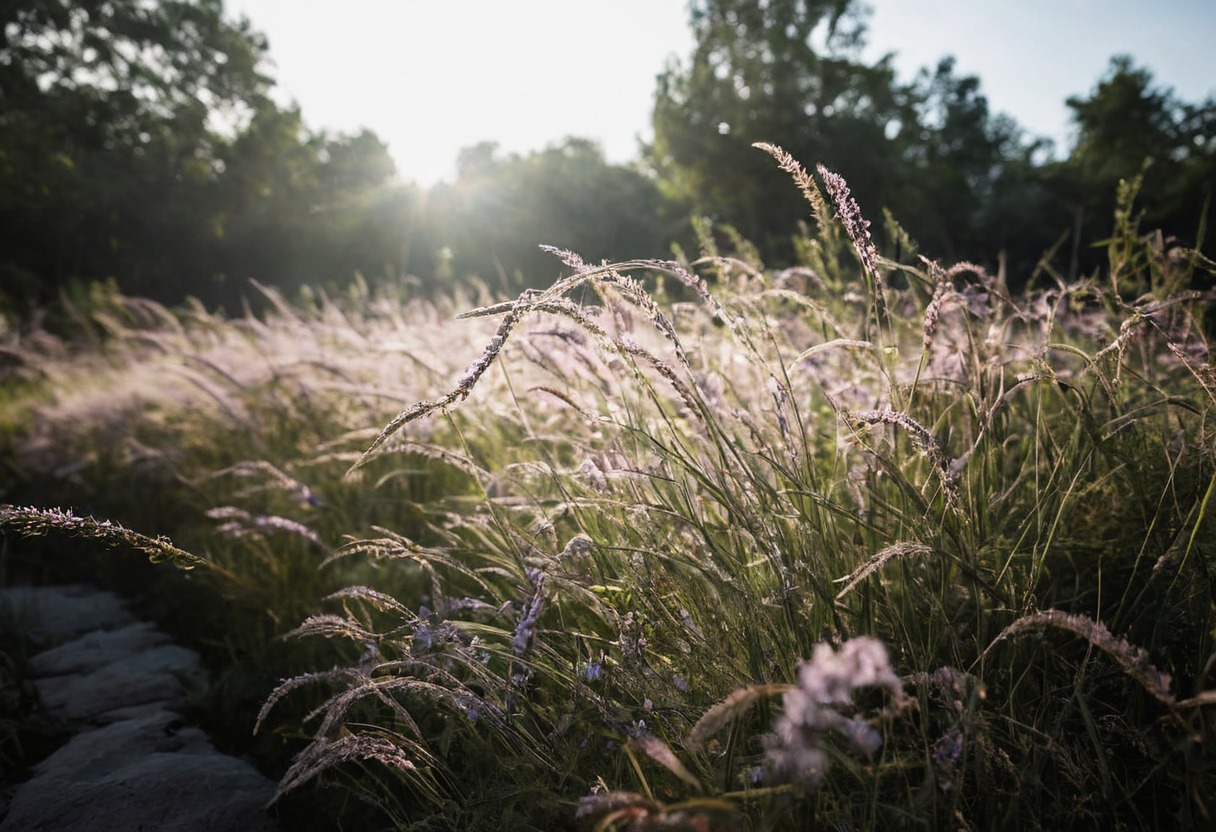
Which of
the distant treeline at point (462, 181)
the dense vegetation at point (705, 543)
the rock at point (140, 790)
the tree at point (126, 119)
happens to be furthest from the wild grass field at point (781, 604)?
the tree at point (126, 119)

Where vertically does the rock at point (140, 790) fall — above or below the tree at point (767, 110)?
below

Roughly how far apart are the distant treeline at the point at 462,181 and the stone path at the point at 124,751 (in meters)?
16.5

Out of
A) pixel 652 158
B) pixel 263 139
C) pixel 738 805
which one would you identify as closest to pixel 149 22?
pixel 263 139

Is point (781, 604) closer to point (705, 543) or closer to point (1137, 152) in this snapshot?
point (705, 543)

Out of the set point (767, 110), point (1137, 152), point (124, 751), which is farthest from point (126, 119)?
point (1137, 152)

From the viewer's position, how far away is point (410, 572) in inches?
98.9

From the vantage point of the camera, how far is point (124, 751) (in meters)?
1.86

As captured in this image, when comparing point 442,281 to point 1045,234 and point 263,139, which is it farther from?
point 1045,234

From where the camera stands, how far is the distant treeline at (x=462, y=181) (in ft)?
67.6

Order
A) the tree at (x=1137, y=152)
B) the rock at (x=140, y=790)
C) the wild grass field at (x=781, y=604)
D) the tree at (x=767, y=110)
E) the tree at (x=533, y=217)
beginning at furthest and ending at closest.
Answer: the tree at (x=533, y=217)
the tree at (x=767, y=110)
the tree at (x=1137, y=152)
the rock at (x=140, y=790)
the wild grass field at (x=781, y=604)

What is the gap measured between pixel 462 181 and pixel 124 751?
32246 millimetres

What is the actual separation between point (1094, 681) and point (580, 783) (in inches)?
40.1

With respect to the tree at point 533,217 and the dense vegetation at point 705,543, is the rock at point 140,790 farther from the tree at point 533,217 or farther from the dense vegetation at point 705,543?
the tree at point 533,217

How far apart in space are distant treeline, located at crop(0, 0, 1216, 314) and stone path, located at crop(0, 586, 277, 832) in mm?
16472
